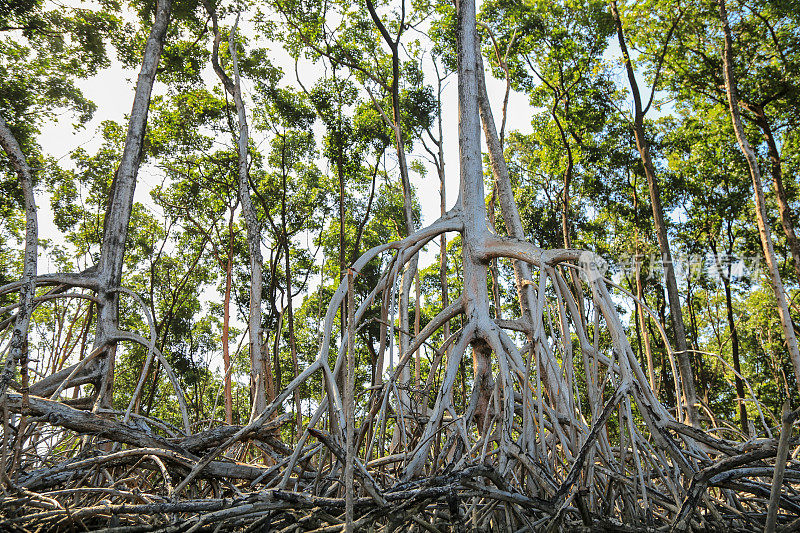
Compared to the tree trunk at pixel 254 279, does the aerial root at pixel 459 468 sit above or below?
below

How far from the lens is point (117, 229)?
420 centimetres

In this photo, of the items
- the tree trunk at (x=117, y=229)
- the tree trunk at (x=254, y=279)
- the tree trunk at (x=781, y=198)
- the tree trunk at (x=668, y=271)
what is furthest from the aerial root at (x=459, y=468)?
the tree trunk at (x=781, y=198)

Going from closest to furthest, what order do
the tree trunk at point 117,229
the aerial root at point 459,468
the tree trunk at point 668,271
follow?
the aerial root at point 459,468 → the tree trunk at point 117,229 → the tree trunk at point 668,271

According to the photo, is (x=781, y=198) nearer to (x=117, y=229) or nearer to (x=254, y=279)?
(x=254, y=279)

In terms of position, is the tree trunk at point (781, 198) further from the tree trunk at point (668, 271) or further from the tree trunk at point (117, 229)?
the tree trunk at point (117, 229)

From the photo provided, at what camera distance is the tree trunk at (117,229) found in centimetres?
386

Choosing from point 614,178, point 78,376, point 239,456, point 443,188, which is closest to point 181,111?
point 443,188

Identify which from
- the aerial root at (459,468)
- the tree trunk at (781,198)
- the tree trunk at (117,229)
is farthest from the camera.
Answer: the tree trunk at (781,198)

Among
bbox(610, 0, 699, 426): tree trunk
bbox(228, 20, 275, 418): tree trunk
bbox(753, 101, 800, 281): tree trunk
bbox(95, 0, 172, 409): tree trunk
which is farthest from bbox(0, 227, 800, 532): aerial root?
bbox(753, 101, 800, 281): tree trunk

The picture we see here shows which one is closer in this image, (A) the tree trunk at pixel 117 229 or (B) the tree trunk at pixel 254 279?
(A) the tree trunk at pixel 117 229

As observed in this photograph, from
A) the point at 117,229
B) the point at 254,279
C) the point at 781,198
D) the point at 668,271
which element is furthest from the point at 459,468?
the point at 781,198

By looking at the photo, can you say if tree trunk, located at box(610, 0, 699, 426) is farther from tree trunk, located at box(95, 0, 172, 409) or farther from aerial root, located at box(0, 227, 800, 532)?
tree trunk, located at box(95, 0, 172, 409)

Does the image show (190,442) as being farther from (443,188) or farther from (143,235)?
(143,235)

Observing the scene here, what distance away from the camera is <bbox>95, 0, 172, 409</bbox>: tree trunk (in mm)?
3859
